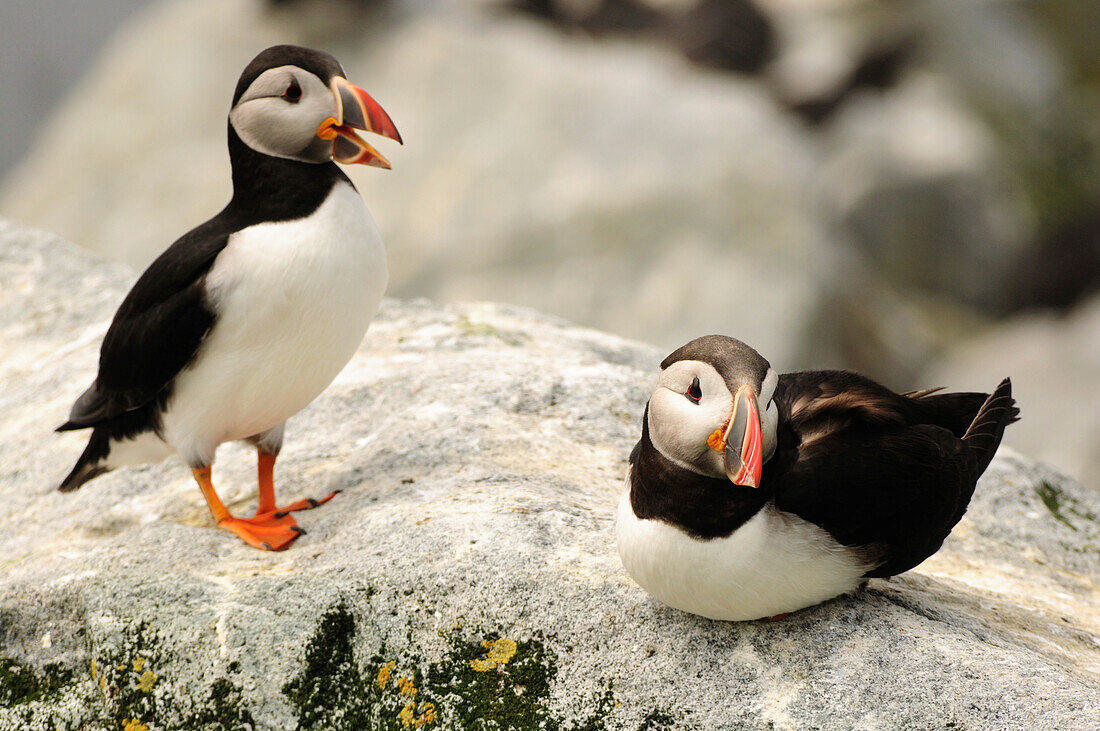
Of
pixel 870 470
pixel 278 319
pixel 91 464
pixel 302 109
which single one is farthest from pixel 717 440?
pixel 91 464

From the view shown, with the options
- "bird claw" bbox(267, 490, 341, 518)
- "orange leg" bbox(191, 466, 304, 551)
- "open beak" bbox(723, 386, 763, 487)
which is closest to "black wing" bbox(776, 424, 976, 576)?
"open beak" bbox(723, 386, 763, 487)

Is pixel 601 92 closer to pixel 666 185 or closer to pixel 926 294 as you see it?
pixel 666 185

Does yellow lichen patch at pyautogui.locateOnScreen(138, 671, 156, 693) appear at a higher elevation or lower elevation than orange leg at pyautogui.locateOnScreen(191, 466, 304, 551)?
lower

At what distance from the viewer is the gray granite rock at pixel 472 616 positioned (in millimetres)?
3125

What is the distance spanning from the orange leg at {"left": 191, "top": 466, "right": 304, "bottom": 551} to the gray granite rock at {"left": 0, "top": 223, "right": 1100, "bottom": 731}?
0.19ft

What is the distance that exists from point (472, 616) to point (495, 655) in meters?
0.16

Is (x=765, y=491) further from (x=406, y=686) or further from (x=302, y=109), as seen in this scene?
(x=302, y=109)

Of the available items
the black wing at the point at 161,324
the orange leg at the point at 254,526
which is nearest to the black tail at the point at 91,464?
the black wing at the point at 161,324

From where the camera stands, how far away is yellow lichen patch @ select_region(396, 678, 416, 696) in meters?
3.33

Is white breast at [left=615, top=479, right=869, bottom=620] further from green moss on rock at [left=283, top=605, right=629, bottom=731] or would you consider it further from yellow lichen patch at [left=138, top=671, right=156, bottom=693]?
yellow lichen patch at [left=138, top=671, right=156, bottom=693]

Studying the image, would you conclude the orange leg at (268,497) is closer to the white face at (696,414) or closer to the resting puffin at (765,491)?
the resting puffin at (765,491)

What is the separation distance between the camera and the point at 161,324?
4031 mm

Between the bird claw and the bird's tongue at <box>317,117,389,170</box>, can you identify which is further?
the bird claw

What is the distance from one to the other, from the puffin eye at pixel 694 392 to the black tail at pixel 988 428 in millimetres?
1091
